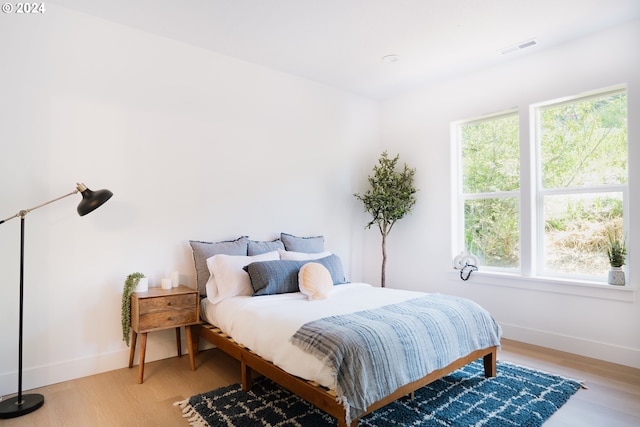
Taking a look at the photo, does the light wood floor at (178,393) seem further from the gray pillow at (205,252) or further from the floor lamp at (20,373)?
the gray pillow at (205,252)

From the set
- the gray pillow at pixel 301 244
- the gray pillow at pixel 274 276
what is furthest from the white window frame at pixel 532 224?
the gray pillow at pixel 274 276

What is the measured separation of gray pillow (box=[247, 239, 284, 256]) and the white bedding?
0.63 m

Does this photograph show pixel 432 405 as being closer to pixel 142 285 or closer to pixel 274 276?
pixel 274 276

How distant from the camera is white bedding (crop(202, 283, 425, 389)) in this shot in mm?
2098

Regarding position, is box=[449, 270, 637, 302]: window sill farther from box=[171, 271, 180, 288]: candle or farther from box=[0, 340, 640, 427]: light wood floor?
box=[171, 271, 180, 288]: candle

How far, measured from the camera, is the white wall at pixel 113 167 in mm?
2730

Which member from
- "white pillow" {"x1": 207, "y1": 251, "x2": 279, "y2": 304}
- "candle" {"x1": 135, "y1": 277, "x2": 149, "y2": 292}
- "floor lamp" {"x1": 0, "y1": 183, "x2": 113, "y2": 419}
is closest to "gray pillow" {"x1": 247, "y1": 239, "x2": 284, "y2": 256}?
"white pillow" {"x1": 207, "y1": 251, "x2": 279, "y2": 304}

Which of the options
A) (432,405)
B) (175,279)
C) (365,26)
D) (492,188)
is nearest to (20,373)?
(175,279)

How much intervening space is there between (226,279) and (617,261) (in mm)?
3241

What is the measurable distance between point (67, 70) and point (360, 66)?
8.66 feet

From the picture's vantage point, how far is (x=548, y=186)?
3709 mm

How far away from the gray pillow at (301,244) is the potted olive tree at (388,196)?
79 centimetres

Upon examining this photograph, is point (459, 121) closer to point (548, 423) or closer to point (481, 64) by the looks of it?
point (481, 64)

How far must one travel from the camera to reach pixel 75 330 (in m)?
2.90
